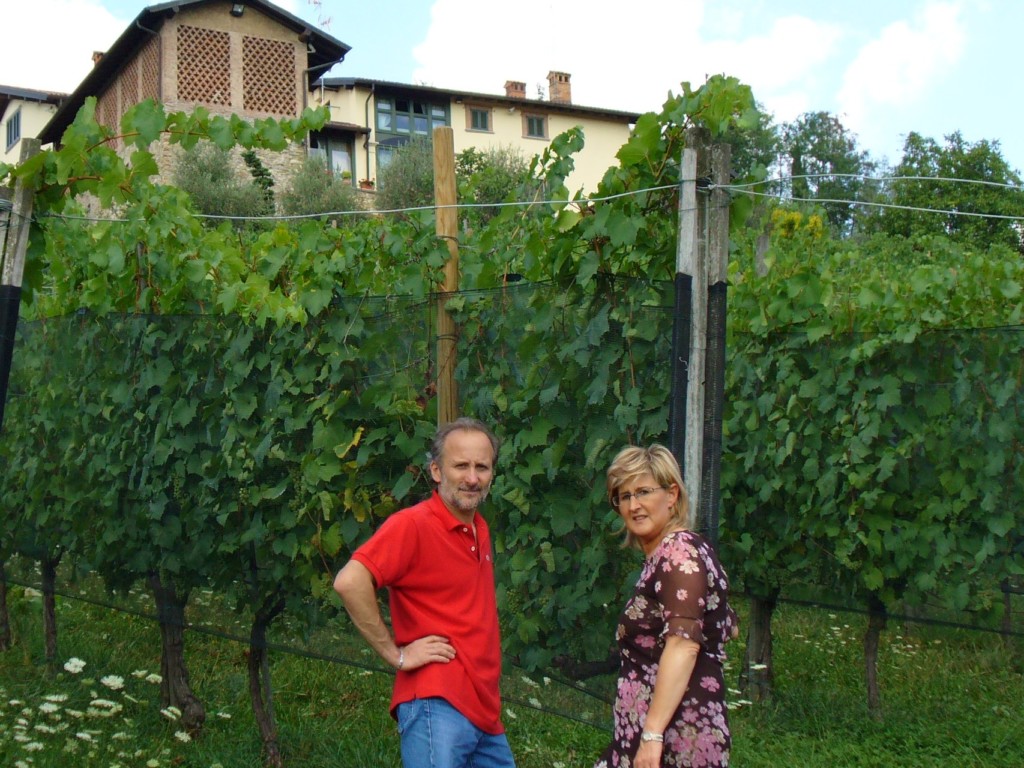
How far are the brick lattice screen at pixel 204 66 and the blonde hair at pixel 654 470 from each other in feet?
92.9

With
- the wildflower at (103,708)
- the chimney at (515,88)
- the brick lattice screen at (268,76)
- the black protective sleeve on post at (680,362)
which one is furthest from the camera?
the chimney at (515,88)

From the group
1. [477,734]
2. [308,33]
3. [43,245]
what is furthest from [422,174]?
[477,734]

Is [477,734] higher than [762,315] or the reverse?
the reverse

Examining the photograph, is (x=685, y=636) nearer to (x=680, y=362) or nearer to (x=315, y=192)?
(x=680, y=362)

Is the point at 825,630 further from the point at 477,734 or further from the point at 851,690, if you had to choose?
the point at 477,734

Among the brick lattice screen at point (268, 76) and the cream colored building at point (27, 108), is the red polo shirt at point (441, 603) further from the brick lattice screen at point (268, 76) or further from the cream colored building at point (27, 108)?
the cream colored building at point (27, 108)

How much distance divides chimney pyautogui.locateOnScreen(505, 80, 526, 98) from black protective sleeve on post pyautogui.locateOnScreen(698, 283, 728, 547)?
38785 millimetres

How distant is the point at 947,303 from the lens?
21.0 ft

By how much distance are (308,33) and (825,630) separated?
2632 centimetres

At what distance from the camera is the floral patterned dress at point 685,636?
2.74m

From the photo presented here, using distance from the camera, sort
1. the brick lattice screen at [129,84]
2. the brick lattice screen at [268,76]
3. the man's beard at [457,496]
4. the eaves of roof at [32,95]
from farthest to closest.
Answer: the eaves of roof at [32,95], the brick lattice screen at [129,84], the brick lattice screen at [268,76], the man's beard at [457,496]

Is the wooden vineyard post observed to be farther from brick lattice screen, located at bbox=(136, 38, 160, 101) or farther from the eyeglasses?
brick lattice screen, located at bbox=(136, 38, 160, 101)

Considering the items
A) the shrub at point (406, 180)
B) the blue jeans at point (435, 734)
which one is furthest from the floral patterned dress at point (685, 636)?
the shrub at point (406, 180)

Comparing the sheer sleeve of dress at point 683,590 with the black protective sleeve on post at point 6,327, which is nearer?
the sheer sleeve of dress at point 683,590
